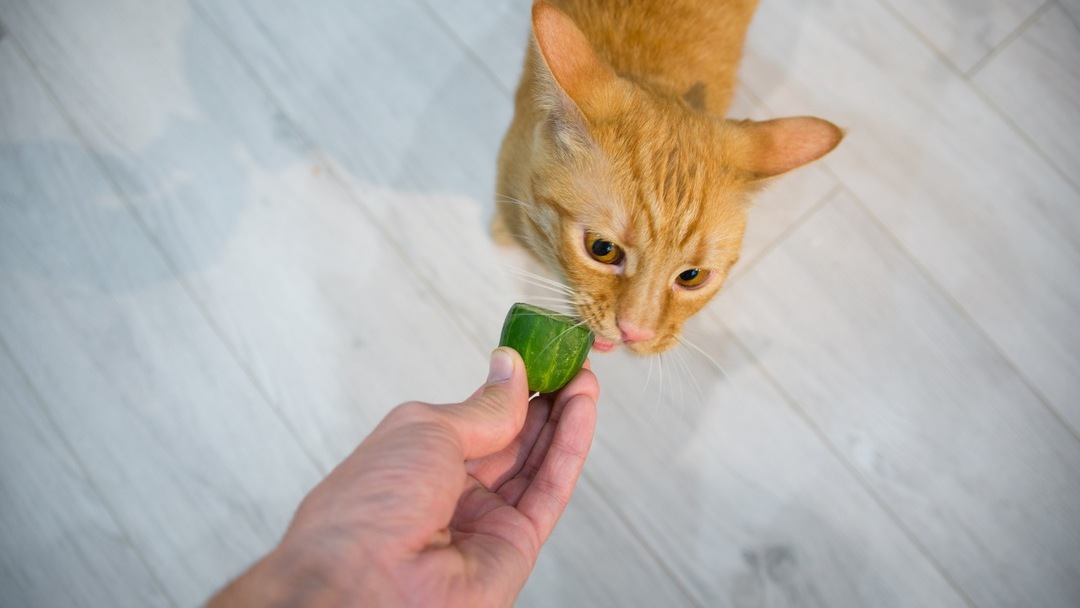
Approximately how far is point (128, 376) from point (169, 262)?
0.35 metres

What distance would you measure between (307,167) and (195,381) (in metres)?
0.71

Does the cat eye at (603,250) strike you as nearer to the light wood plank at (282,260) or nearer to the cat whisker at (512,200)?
the cat whisker at (512,200)

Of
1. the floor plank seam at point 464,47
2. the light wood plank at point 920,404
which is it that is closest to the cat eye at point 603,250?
the light wood plank at point 920,404

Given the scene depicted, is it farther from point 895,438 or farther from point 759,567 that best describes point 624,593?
point 895,438

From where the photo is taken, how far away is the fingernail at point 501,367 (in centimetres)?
114

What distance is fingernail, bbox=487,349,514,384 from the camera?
1.14m

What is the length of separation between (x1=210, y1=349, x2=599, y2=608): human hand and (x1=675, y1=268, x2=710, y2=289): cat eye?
0.41m

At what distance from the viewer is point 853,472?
1810mm

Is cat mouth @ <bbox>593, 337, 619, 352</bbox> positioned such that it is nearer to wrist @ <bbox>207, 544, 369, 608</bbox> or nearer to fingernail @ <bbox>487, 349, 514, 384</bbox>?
fingernail @ <bbox>487, 349, 514, 384</bbox>

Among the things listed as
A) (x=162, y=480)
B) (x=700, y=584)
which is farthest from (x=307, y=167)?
(x=700, y=584)

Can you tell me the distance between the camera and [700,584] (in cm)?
174

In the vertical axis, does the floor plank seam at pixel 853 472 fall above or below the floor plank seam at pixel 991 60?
below

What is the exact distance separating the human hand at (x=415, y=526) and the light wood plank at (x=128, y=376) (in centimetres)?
87

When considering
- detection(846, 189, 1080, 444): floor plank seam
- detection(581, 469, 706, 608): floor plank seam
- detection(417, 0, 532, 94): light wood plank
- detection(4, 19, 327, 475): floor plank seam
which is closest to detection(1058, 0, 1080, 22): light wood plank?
detection(846, 189, 1080, 444): floor plank seam
